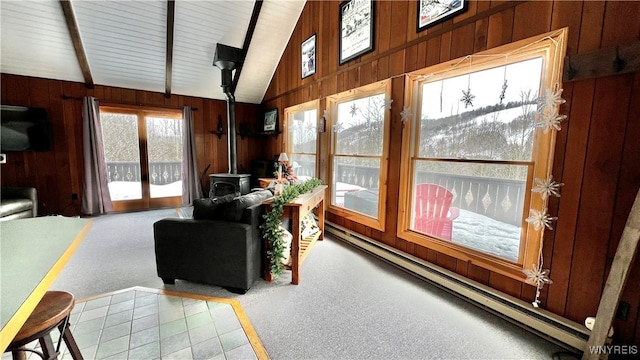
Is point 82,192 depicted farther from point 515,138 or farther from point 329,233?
point 515,138

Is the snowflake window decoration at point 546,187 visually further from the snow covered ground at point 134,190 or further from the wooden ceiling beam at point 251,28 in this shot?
the snow covered ground at point 134,190

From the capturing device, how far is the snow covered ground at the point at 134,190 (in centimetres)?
498

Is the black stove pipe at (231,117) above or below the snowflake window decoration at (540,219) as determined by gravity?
above

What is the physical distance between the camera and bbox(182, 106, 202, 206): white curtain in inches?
211

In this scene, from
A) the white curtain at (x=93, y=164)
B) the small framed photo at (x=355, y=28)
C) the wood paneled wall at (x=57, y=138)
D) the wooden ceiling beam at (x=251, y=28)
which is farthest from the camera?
the white curtain at (x=93, y=164)

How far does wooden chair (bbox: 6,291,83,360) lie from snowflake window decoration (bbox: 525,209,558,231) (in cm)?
280

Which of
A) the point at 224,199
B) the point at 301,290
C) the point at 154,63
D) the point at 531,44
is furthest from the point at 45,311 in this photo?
the point at 154,63

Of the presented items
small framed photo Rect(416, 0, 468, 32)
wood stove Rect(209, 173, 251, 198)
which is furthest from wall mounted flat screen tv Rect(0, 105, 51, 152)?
small framed photo Rect(416, 0, 468, 32)

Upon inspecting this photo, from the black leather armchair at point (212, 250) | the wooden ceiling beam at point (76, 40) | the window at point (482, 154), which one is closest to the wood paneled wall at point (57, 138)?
the wooden ceiling beam at point (76, 40)

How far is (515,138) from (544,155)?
24cm

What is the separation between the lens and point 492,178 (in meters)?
2.12

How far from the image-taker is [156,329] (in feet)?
5.90

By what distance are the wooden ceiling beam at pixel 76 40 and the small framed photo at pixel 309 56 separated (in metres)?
3.18

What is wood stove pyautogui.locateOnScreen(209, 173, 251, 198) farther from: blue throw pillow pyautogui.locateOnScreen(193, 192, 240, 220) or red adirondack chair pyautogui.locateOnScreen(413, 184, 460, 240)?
red adirondack chair pyautogui.locateOnScreen(413, 184, 460, 240)
